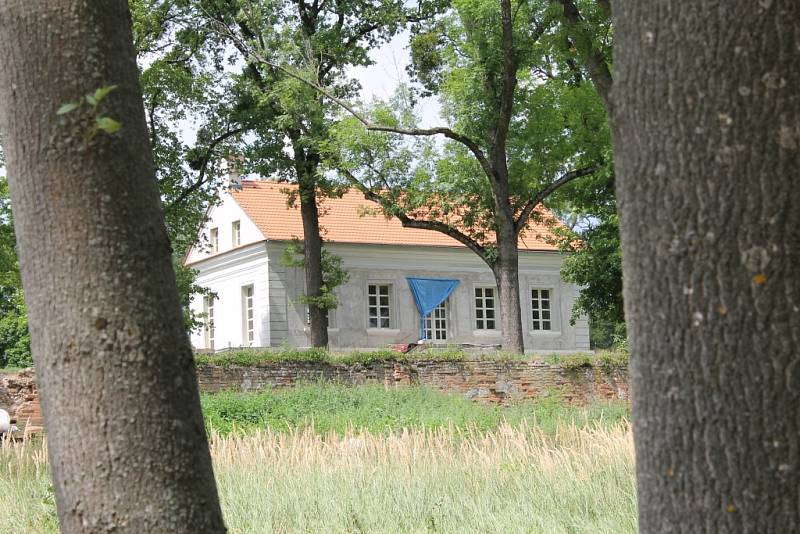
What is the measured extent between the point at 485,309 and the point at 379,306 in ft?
14.5

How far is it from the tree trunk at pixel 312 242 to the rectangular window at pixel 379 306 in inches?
364

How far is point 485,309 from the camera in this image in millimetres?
39438

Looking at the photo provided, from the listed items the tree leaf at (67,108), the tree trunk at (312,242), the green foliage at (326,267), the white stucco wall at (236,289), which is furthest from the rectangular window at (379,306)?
the tree leaf at (67,108)

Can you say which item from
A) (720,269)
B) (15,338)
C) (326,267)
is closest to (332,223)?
(326,267)

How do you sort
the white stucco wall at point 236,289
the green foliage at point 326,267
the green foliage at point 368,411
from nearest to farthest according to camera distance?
1. the green foliage at point 368,411
2. the green foliage at point 326,267
3. the white stucco wall at point 236,289

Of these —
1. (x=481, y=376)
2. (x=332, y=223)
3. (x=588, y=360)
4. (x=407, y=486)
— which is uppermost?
(x=332, y=223)

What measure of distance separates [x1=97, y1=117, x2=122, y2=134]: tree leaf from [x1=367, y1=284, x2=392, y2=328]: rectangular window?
34.8 meters

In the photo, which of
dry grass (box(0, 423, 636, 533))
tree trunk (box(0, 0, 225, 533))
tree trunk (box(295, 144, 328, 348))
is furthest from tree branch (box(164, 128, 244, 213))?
tree trunk (box(0, 0, 225, 533))

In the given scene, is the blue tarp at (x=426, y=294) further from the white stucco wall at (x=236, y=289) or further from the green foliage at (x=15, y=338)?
the green foliage at (x=15, y=338)

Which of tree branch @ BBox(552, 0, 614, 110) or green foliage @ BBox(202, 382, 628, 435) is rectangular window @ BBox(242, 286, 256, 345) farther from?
tree branch @ BBox(552, 0, 614, 110)

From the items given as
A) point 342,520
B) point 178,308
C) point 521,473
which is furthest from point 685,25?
point 521,473

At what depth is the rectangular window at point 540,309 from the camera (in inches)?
1578

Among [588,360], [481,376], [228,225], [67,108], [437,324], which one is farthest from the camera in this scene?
[228,225]

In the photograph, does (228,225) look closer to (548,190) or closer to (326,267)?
(326,267)
